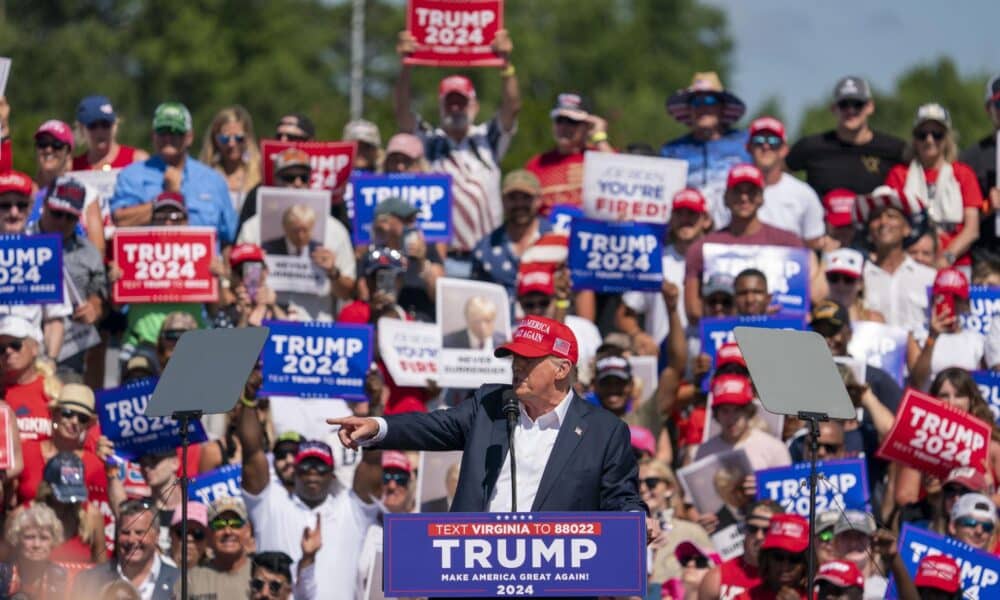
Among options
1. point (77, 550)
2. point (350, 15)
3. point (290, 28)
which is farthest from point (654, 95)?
point (77, 550)

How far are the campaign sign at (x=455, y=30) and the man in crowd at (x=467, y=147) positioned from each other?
0.10 metres

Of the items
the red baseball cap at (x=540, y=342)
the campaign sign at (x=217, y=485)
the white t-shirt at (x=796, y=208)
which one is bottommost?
the campaign sign at (x=217, y=485)

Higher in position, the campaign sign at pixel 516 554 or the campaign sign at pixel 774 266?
the campaign sign at pixel 774 266

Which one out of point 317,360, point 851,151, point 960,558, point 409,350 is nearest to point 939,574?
point 960,558

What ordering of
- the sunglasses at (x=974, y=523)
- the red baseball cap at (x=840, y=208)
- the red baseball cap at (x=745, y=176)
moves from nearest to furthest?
the sunglasses at (x=974, y=523) → the red baseball cap at (x=745, y=176) → the red baseball cap at (x=840, y=208)

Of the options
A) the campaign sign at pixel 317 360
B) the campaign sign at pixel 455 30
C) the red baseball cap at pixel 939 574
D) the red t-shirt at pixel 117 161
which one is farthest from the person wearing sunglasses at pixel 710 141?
the red baseball cap at pixel 939 574

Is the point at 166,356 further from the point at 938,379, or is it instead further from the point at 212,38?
the point at 212,38

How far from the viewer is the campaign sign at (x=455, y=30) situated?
20.0 m

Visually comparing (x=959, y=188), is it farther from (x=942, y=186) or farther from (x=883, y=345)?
(x=883, y=345)

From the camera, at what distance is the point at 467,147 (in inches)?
779

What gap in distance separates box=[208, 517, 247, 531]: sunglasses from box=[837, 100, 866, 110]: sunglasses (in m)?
6.68

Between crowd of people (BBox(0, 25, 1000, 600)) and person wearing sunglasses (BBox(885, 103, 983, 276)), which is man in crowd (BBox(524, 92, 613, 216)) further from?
person wearing sunglasses (BBox(885, 103, 983, 276))

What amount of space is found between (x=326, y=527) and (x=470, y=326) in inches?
94.8

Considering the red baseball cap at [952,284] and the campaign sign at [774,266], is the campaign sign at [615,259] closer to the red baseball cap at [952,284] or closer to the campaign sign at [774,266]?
the campaign sign at [774,266]
